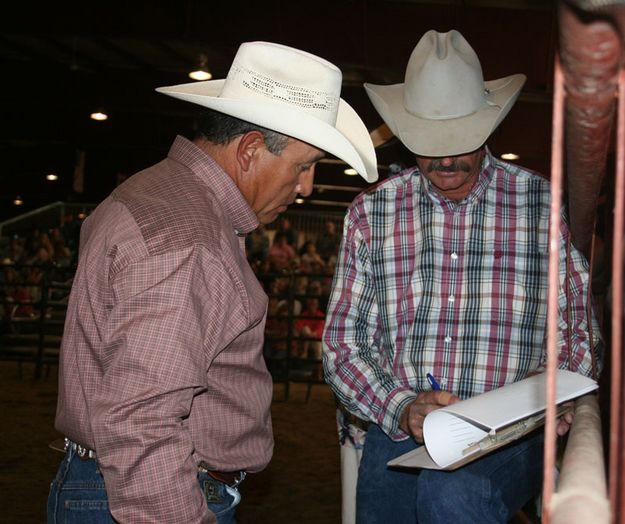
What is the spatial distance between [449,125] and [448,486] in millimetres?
1035

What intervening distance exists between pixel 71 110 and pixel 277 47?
12.7 m

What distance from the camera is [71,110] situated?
1410 cm

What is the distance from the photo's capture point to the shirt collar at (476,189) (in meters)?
2.55

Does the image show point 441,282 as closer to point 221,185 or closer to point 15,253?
point 221,185

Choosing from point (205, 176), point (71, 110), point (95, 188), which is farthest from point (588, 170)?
point (95, 188)

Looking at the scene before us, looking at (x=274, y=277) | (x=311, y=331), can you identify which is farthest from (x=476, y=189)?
(x=311, y=331)

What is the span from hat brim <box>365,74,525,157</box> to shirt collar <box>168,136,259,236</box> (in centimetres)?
67

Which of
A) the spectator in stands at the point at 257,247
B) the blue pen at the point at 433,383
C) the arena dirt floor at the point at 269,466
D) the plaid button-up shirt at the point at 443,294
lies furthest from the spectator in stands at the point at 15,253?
the blue pen at the point at 433,383

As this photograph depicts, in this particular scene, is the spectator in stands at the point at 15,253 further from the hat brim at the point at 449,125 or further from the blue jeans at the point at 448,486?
the blue jeans at the point at 448,486

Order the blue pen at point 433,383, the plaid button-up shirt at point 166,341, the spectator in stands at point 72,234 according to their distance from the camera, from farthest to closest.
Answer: the spectator in stands at point 72,234
the blue pen at point 433,383
the plaid button-up shirt at point 166,341

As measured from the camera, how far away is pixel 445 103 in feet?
8.41

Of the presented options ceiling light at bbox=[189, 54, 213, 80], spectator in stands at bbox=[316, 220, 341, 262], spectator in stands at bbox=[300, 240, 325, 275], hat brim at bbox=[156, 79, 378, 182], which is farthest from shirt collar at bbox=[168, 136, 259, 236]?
spectator in stands at bbox=[316, 220, 341, 262]

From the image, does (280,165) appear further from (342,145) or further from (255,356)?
(255,356)

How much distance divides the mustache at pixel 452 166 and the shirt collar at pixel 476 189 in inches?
3.6
